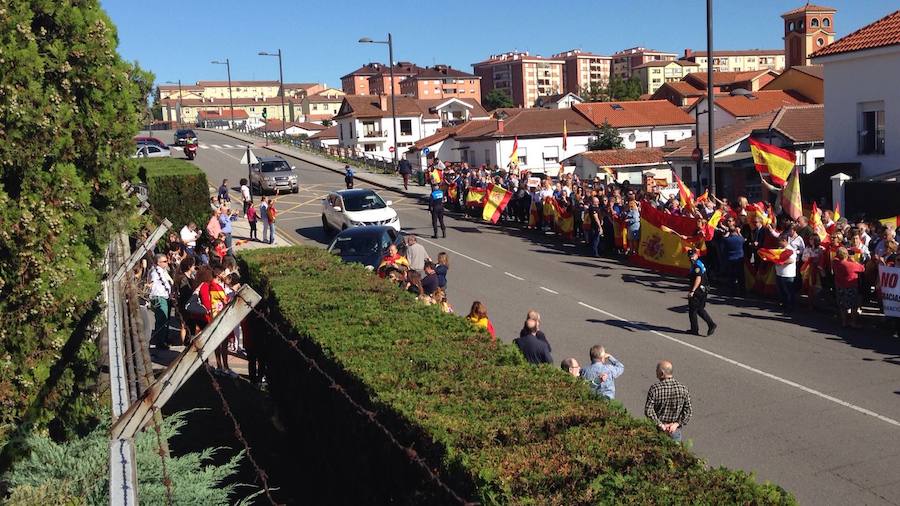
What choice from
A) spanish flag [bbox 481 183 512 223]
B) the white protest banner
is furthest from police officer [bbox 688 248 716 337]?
spanish flag [bbox 481 183 512 223]

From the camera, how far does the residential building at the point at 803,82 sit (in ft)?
202

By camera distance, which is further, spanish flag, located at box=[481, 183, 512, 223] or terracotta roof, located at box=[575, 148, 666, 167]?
terracotta roof, located at box=[575, 148, 666, 167]

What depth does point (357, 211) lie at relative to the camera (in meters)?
27.1

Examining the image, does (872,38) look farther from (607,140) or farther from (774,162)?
(607,140)

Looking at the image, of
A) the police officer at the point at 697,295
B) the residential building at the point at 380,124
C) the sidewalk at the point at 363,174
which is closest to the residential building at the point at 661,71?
the residential building at the point at 380,124

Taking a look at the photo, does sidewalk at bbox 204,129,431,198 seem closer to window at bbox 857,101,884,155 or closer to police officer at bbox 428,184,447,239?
A: police officer at bbox 428,184,447,239

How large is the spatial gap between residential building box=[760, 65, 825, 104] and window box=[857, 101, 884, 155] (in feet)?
114

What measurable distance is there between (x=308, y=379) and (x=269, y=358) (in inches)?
108

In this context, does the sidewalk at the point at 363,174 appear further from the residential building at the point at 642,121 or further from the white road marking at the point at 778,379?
the white road marking at the point at 778,379

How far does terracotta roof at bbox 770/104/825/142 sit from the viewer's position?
1420 inches

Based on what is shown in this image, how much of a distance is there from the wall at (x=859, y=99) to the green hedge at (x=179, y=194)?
20631 millimetres

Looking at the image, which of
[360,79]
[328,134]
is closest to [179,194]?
[328,134]

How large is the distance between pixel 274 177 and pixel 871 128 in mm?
25485

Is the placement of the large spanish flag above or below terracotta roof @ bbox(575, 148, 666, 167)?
below
